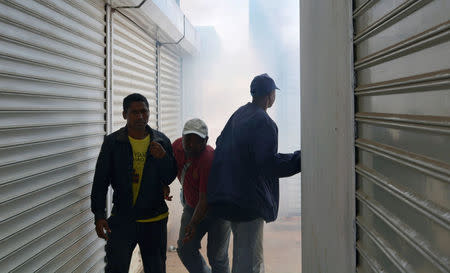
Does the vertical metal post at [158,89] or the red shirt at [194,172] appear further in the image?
the vertical metal post at [158,89]

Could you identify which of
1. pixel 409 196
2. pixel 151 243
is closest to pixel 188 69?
pixel 151 243

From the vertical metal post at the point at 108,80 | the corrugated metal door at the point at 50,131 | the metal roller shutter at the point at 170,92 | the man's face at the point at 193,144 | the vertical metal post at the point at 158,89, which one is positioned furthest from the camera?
the metal roller shutter at the point at 170,92

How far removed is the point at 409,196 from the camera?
4.03 feet

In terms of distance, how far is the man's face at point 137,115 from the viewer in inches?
149

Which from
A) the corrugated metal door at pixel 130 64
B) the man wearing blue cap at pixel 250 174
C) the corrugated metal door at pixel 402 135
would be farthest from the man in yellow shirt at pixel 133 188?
the corrugated metal door at pixel 402 135

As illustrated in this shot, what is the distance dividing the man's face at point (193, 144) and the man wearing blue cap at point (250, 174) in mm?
152

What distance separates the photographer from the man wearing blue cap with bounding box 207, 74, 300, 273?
11.6 feet

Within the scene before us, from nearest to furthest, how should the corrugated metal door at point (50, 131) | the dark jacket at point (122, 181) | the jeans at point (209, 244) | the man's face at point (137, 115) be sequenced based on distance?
1. the corrugated metal door at point (50, 131)
2. the dark jacket at point (122, 181)
3. the man's face at point (137, 115)
4. the jeans at point (209, 244)

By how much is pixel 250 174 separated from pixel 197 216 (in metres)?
0.64

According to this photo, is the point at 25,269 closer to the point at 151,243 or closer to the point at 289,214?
the point at 151,243

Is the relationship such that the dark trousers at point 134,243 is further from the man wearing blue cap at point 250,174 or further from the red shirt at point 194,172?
the man wearing blue cap at point 250,174

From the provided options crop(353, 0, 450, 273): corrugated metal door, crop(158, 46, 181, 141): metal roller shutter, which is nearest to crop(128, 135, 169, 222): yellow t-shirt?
crop(353, 0, 450, 273): corrugated metal door

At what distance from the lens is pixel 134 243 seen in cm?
384

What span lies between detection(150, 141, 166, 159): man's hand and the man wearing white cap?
259 mm
